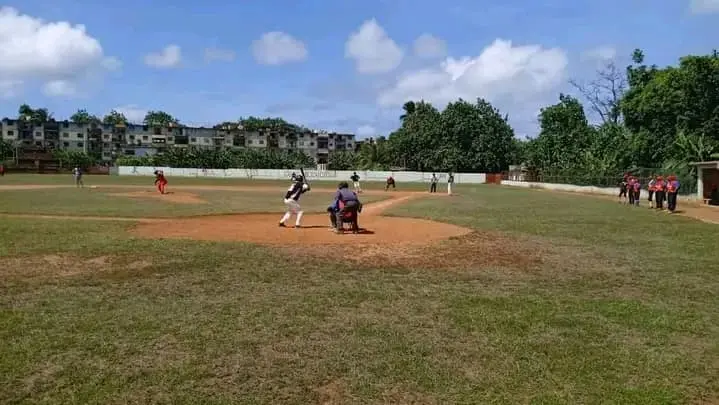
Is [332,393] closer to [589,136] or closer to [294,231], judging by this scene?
[294,231]

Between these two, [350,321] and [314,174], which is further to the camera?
[314,174]

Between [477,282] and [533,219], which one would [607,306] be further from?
[533,219]

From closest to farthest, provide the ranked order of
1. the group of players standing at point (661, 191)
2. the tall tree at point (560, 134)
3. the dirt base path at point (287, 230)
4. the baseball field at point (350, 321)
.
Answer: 1. the baseball field at point (350, 321)
2. the dirt base path at point (287, 230)
3. the group of players standing at point (661, 191)
4. the tall tree at point (560, 134)

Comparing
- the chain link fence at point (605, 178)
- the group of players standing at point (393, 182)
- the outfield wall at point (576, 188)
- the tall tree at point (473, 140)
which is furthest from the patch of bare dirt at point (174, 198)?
the tall tree at point (473, 140)

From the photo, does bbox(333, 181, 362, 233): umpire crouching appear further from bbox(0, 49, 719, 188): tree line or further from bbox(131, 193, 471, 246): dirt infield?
bbox(0, 49, 719, 188): tree line

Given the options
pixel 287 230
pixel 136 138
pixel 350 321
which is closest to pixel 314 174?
pixel 287 230

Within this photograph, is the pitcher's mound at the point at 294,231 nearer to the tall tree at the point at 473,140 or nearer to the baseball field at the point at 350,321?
the baseball field at the point at 350,321

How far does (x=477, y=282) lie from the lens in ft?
34.8

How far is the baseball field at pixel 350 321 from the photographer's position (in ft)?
18.3

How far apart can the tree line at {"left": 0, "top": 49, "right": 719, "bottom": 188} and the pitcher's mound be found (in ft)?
94.5

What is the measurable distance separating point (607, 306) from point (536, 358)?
2.98m

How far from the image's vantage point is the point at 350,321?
7750mm

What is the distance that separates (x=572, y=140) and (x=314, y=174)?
1378 inches

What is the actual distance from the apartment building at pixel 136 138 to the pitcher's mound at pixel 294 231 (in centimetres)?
11957
